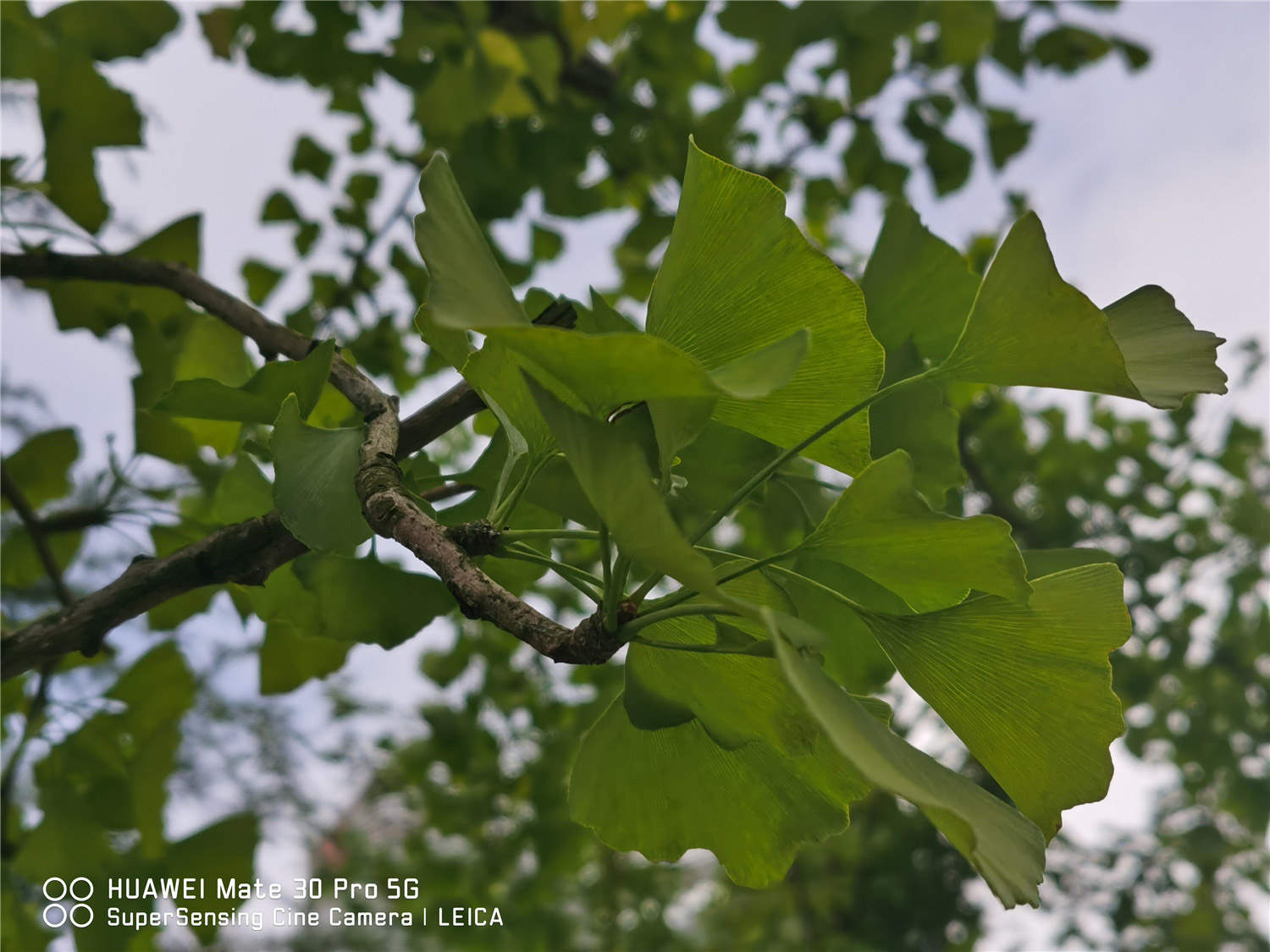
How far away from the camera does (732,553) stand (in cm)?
25

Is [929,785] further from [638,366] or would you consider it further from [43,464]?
[43,464]

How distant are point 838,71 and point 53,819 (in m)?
0.78

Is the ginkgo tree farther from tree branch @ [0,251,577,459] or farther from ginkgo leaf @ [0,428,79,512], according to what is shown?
ginkgo leaf @ [0,428,79,512]

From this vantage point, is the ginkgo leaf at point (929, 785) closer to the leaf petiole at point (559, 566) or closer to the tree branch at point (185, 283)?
the leaf petiole at point (559, 566)

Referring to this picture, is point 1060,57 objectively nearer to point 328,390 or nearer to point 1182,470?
point 1182,470

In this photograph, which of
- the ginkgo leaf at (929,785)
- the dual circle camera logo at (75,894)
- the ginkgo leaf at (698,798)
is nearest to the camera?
the ginkgo leaf at (929,785)

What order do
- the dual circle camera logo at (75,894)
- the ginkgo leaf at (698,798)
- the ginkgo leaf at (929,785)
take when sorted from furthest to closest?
the dual circle camera logo at (75,894), the ginkgo leaf at (698,798), the ginkgo leaf at (929,785)

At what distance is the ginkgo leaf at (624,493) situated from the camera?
0.17 meters

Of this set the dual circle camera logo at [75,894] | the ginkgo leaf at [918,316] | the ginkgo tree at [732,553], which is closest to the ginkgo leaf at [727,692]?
the ginkgo tree at [732,553]

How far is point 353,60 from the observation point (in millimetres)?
801

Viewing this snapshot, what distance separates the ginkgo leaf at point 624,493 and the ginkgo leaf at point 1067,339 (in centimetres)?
9

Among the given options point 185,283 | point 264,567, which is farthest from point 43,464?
point 264,567

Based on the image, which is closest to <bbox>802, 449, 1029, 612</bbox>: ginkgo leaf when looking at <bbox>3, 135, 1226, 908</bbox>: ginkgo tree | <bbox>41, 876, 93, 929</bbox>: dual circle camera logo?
<bbox>3, 135, 1226, 908</bbox>: ginkgo tree

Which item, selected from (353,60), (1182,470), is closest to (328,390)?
(353,60)
